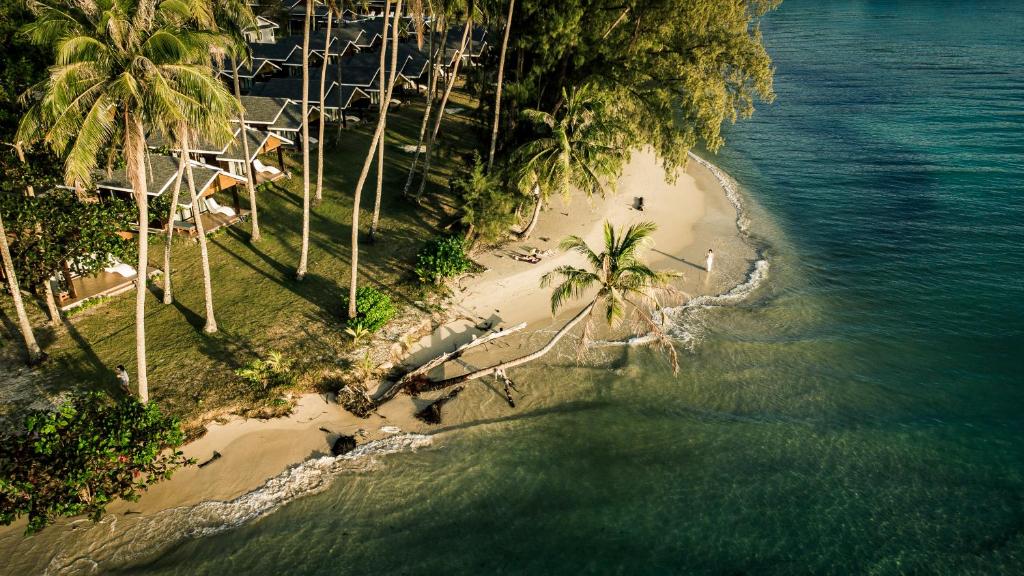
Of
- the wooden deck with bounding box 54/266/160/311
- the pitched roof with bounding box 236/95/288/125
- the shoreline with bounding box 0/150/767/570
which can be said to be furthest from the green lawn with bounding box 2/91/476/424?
the pitched roof with bounding box 236/95/288/125

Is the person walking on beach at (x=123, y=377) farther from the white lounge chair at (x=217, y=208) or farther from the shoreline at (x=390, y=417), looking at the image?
the white lounge chair at (x=217, y=208)

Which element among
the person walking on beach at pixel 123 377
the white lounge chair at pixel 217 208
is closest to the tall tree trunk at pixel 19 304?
the person walking on beach at pixel 123 377

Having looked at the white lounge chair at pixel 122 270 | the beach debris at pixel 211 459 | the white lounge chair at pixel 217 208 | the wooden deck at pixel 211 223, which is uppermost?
the white lounge chair at pixel 217 208

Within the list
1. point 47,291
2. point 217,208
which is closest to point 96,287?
point 47,291

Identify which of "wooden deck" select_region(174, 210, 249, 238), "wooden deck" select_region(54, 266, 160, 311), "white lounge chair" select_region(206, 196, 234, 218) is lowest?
"wooden deck" select_region(54, 266, 160, 311)

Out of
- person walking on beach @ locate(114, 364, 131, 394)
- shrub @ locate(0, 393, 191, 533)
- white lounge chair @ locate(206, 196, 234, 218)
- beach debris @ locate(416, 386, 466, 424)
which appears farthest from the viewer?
white lounge chair @ locate(206, 196, 234, 218)

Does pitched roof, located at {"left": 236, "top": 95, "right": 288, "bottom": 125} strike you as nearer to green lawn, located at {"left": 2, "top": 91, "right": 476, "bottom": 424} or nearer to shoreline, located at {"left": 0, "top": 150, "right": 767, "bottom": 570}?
green lawn, located at {"left": 2, "top": 91, "right": 476, "bottom": 424}

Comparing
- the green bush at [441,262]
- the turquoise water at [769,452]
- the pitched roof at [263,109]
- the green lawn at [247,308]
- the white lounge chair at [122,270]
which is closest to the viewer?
the turquoise water at [769,452]
